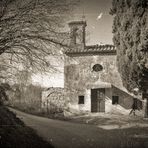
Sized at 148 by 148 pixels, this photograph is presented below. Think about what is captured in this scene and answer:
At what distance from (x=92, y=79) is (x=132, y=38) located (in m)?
6.91

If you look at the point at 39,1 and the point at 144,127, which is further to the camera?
the point at 144,127

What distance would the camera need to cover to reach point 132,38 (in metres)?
11.5

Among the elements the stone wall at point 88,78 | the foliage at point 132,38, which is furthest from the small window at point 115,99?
the foliage at point 132,38

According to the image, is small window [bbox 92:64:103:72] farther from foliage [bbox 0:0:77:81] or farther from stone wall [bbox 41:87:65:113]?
foliage [bbox 0:0:77:81]

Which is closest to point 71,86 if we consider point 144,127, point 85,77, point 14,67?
point 85,77

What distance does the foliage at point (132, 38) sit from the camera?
10.6m

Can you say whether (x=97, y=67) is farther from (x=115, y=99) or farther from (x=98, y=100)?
(x=115, y=99)

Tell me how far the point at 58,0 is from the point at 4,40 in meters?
1.73

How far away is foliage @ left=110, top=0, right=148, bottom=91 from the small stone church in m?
3.56

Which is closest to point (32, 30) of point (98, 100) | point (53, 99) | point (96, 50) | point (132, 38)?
point (132, 38)

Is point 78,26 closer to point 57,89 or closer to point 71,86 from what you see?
point 71,86

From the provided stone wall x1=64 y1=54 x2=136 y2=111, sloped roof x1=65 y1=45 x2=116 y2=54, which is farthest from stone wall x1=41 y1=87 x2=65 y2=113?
sloped roof x1=65 y1=45 x2=116 y2=54

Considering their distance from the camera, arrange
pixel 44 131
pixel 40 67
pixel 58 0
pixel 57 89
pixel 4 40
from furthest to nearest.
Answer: pixel 57 89 → pixel 44 131 → pixel 40 67 → pixel 58 0 → pixel 4 40

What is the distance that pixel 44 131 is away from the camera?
34.3 ft
